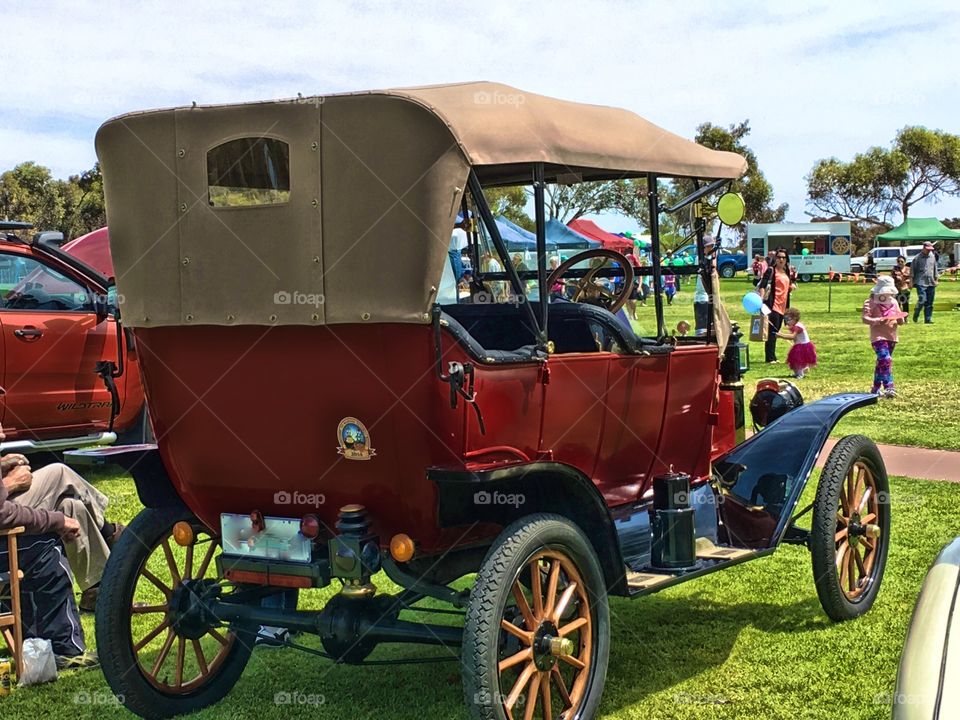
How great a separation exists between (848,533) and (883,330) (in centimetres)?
756

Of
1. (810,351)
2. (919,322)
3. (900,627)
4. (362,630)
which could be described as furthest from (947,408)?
(919,322)

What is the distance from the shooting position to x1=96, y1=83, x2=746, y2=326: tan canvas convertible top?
359 cm

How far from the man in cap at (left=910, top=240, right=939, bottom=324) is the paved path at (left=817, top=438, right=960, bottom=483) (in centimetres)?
1526

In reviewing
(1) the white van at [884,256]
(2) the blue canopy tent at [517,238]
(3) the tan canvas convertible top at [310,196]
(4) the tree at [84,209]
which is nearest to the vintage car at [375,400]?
(3) the tan canvas convertible top at [310,196]

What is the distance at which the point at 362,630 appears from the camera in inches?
158

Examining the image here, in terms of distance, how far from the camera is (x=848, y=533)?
544 centimetres

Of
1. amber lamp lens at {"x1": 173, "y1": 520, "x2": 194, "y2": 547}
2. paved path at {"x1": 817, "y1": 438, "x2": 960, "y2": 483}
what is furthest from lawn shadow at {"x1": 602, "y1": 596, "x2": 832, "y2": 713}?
paved path at {"x1": 817, "y1": 438, "x2": 960, "y2": 483}

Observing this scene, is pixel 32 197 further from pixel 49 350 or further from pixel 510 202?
pixel 510 202

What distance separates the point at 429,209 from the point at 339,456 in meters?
0.95

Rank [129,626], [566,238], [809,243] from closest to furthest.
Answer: [129,626]
[566,238]
[809,243]

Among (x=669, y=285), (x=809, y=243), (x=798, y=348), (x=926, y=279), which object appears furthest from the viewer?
(x=809, y=243)

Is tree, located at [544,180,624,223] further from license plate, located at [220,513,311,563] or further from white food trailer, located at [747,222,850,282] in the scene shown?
white food trailer, located at [747,222,850,282]

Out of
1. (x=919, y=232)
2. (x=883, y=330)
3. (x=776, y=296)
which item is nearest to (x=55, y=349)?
(x=883, y=330)

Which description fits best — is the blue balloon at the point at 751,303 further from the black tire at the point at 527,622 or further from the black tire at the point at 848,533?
the black tire at the point at 527,622
